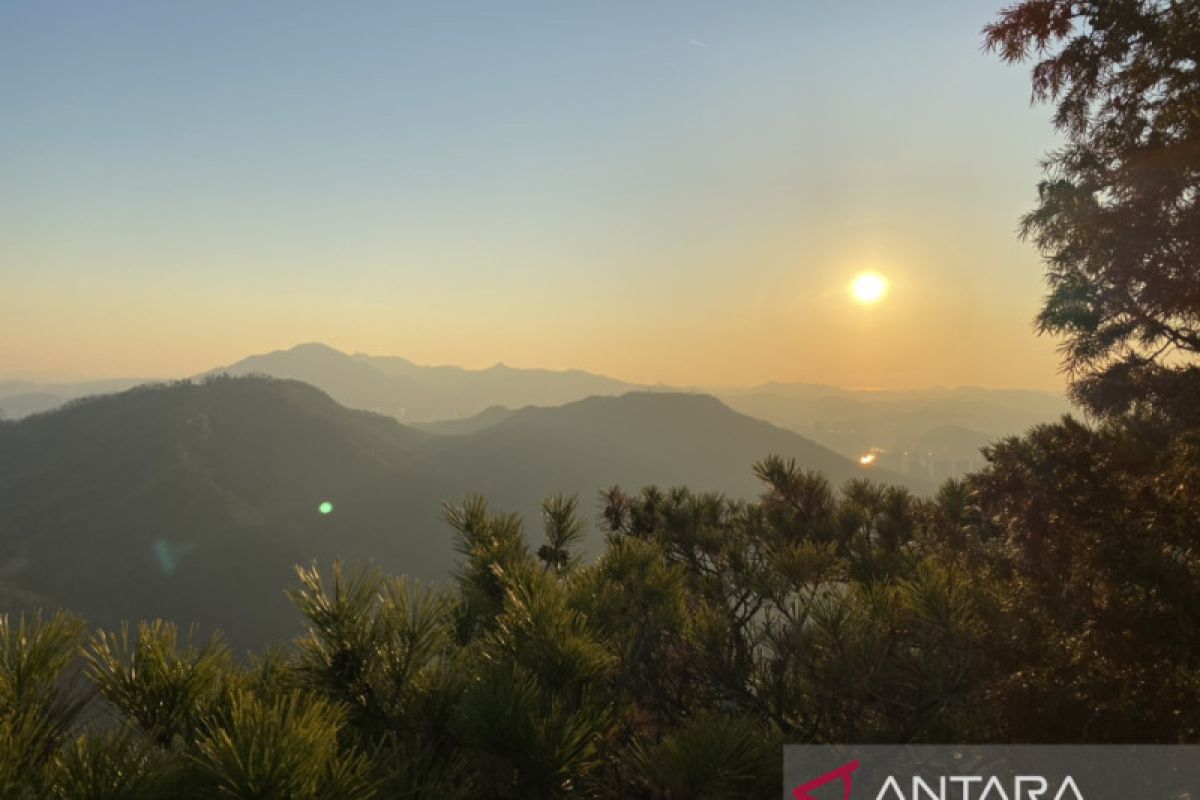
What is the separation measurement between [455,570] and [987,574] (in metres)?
3.32

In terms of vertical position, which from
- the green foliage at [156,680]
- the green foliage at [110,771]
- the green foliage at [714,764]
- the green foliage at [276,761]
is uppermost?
the green foliage at [276,761]

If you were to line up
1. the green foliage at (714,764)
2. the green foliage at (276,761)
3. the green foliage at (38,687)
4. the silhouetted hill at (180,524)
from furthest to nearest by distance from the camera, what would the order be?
the silhouetted hill at (180,524), the green foliage at (714,764), the green foliage at (38,687), the green foliage at (276,761)

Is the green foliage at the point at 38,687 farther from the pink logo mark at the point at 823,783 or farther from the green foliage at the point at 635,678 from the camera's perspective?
the pink logo mark at the point at 823,783

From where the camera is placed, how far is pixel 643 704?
11.9 ft

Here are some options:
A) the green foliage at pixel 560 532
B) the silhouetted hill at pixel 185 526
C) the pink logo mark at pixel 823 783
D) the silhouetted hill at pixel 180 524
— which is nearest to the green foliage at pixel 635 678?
the pink logo mark at pixel 823 783

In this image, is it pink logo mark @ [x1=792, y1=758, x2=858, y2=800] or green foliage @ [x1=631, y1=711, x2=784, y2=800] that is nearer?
green foliage @ [x1=631, y1=711, x2=784, y2=800]

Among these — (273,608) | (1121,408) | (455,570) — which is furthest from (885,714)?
(273,608)

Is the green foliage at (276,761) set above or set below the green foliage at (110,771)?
above

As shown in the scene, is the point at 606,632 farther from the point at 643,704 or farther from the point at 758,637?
the point at 758,637

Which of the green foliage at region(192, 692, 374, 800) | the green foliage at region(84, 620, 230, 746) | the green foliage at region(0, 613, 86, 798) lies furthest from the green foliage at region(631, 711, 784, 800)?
the green foliage at region(0, 613, 86, 798)

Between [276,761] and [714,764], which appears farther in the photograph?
[714,764]

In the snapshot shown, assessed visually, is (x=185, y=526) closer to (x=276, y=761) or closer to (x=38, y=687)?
(x=38, y=687)

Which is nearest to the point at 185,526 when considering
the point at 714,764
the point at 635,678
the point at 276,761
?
the point at 635,678

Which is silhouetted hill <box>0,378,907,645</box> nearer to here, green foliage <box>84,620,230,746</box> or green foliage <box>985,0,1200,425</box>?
green foliage <box>985,0,1200,425</box>
